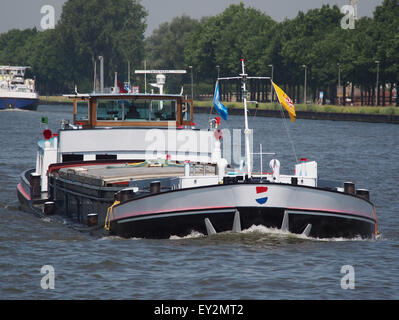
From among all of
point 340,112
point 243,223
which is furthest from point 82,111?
point 340,112

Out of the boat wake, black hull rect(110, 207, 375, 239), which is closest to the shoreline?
black hull rect(110, 207, 375, 239)

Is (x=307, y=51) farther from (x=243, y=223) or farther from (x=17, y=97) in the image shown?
(x=243, y=223)

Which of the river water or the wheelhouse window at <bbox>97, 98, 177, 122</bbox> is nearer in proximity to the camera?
the river water

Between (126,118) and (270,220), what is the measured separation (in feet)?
31.5

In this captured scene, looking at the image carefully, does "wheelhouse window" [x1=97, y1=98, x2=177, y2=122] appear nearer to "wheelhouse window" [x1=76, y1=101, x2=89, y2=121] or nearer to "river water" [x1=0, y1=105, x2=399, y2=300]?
"wheelhouse window" [x1=76, y1=101, x2=89, y2=121]

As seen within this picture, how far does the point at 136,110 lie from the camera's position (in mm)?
29406

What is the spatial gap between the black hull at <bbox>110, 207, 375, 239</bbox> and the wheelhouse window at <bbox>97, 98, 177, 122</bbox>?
7016 millimetres

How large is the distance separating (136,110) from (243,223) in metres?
9.35

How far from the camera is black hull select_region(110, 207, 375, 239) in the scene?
21250 millimetres
